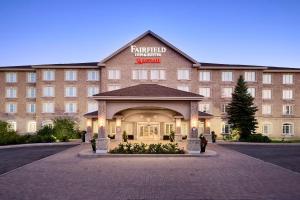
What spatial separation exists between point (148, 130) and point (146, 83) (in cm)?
698

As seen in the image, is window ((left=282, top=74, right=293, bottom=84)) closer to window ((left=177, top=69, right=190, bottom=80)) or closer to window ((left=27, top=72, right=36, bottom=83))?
window ((left=177, top=69, right=190, bottom=80))

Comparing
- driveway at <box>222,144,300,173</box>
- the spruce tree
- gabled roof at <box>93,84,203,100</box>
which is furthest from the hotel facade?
gabled roof at <box>93,84,203,100</box>

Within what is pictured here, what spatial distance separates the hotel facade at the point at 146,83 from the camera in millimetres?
45344

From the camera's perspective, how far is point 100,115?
2589 centimetres

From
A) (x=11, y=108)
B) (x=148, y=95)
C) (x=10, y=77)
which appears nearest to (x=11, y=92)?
(x=10, y=77)

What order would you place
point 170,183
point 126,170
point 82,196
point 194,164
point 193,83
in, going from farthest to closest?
point 193,83 < point 194,164 < point 126,170 < point 170,183 < point 82,196

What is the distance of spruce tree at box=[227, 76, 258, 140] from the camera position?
4306 centimetres

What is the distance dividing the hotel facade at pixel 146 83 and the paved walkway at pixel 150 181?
23581 millimetres

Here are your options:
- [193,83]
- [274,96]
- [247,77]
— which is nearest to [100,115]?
[193,83]

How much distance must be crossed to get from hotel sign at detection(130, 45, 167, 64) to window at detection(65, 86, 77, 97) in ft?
36.2

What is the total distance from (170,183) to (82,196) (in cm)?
406

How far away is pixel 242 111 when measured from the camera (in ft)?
143

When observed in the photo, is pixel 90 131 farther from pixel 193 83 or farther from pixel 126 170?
pixel 126 170

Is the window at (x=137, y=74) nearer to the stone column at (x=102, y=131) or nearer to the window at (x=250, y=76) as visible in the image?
the window at (x=250, y=76)
